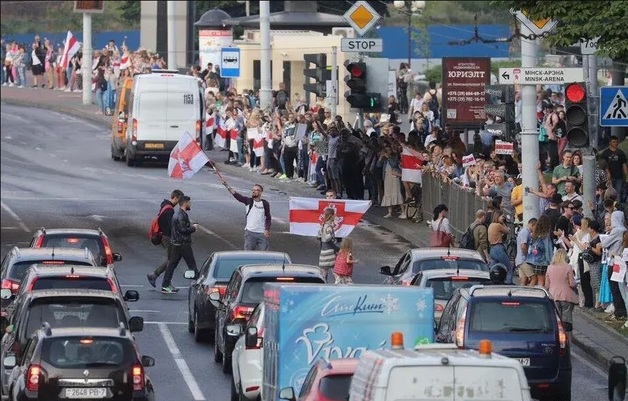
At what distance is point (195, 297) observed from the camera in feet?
90.1

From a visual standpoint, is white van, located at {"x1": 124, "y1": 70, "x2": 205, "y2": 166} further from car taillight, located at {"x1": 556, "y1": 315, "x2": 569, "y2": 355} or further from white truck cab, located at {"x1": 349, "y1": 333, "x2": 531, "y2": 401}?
white truck cab, located at {"x1": 349, "y1": 333, "x2": 531, "y2": 401}

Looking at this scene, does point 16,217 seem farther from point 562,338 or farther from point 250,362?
point 562,338

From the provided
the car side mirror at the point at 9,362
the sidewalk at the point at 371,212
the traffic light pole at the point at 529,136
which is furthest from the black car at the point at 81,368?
the traffic light pole at the point at 529,136

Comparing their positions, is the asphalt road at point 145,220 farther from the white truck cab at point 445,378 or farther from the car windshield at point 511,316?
the white truck cab at point 445,378

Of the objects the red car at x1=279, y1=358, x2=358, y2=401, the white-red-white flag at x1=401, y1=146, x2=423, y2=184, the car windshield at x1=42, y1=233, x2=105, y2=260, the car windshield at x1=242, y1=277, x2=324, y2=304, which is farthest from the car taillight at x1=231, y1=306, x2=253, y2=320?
the white-red-white flag at x1=401, y1=146, x2=423, y2=184

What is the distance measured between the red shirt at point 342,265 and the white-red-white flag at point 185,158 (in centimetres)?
722

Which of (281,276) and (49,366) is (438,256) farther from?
(49,366)

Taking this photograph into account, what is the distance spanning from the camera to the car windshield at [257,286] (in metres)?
23.9

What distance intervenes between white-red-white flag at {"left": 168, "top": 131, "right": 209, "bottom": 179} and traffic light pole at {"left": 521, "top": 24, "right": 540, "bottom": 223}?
7151 millimetres

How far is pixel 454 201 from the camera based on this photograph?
37.2 m

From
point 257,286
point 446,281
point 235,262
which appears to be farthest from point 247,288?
point 235,262

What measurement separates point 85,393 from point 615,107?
39.1 feet

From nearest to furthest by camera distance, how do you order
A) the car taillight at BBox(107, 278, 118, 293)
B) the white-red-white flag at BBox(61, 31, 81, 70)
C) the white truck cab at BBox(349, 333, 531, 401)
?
the white truck cab at BBox(349, 333, 531, 401) < the car taillight at BBox(107, 278, 118, 293) < the white-red-white flag at BBox(61, 31, 81, 70)

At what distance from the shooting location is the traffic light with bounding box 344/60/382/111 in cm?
3756
